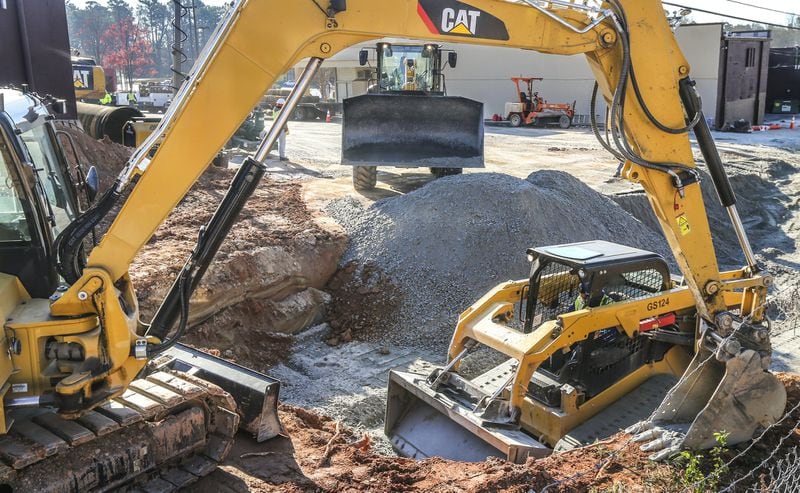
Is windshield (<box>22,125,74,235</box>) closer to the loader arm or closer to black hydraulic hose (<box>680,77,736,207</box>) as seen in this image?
the loader arm

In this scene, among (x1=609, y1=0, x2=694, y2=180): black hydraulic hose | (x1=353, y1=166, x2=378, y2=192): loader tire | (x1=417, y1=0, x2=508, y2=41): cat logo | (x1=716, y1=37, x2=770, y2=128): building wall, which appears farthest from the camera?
(x1=716, y1=37, x2=770, y2=128): building wall

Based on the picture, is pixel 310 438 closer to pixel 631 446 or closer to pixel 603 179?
pixel 631 446

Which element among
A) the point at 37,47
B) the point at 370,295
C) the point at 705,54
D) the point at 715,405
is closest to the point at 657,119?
the point at 715,405

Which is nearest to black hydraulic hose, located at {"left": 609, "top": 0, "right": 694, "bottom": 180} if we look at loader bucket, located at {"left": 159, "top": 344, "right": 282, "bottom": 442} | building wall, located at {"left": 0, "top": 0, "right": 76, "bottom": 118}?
loader bucket, located at {"left": 159, "top": 344, "right": 282, "bottom": 442}

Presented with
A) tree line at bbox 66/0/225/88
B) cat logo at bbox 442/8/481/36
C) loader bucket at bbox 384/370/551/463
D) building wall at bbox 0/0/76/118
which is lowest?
loader bucket at bbox 384/370/551/463

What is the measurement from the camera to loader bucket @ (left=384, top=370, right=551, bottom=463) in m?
5.78

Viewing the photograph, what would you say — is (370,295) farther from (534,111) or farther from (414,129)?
(534,111)

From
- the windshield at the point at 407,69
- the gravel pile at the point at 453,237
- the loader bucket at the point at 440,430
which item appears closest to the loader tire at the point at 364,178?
the gravel pile at the point at 453,237

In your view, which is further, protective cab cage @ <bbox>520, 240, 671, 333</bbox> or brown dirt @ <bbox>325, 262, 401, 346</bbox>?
brown dirt @ <bbox>325, 262, 401, 346</bbox>

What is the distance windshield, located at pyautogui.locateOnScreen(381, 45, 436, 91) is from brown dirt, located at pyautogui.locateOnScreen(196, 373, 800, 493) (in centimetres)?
1233

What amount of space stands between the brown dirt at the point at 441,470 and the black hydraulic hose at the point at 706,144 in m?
2.00

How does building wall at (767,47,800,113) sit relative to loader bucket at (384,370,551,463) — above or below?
above

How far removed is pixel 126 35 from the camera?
68.3m

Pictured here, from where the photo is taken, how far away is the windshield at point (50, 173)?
4.36m
